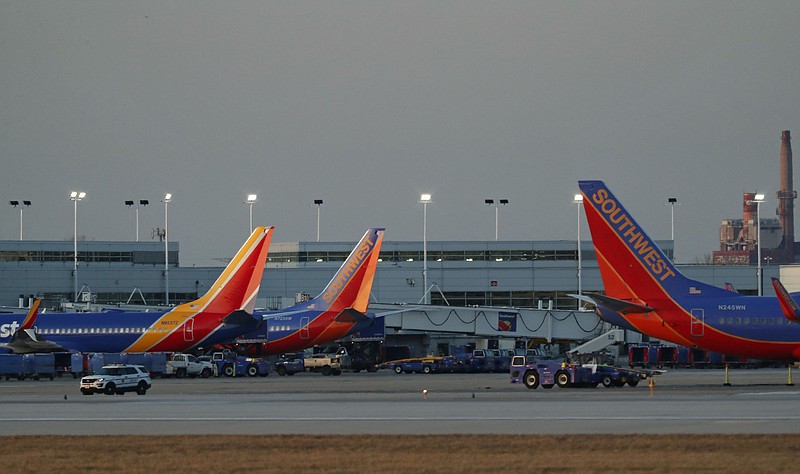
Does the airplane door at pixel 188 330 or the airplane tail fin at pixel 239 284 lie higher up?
the airplane tail fin at pixel 239 284

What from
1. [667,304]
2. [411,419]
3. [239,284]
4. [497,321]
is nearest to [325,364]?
[239,284]

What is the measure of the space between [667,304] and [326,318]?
32457 mm

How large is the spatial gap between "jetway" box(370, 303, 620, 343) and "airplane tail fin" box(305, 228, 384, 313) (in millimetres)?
16379

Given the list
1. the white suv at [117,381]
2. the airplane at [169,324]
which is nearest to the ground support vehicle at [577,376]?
the white suv at [117,381]

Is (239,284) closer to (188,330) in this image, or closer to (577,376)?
(188,330)

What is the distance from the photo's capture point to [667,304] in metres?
59.3

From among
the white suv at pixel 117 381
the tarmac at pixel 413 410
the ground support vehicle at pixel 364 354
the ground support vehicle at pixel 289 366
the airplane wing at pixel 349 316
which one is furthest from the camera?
the ground support vehicle at pixel 364 354

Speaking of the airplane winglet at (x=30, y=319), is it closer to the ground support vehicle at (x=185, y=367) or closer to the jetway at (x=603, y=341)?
the ground support vehicle at (x=185, y=367)

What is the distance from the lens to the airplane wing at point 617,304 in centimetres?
5791

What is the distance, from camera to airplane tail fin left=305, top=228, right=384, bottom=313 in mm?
87938

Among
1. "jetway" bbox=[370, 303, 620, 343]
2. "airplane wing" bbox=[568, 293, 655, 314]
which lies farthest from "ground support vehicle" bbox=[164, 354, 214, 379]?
"airplane wing" bbox=[568, 293, 655, 314]

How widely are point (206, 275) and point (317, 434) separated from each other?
356 feet

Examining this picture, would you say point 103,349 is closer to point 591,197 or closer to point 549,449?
point 591,197

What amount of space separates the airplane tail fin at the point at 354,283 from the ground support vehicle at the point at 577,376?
1158 inches
